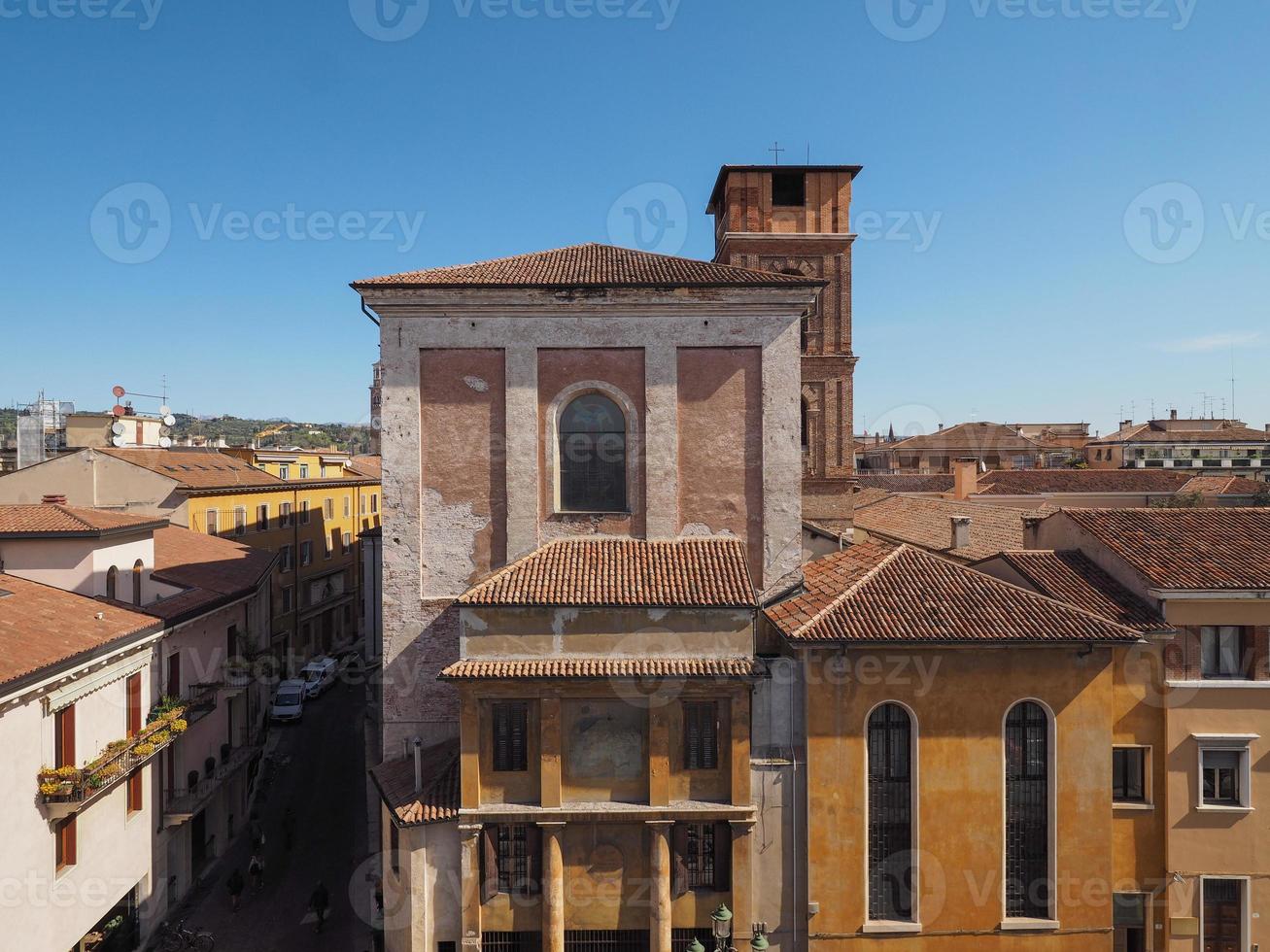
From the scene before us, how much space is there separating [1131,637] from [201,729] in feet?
69.7

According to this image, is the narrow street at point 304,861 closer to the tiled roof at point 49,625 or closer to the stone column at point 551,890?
the stone column at point 551,890

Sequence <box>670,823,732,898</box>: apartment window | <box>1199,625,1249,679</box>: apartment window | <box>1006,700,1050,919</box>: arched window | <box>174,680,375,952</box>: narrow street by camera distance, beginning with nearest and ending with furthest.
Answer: <box>670,823,732,898</box>: apartment window, <box>1006,700,1050,919</box>: arched window, <box>1199,625,1249,679</box>: apartment window, <box>174,680,375,952</box>: narrow street

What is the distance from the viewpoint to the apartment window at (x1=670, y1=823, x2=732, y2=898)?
1409 centimetres

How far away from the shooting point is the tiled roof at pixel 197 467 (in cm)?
3136

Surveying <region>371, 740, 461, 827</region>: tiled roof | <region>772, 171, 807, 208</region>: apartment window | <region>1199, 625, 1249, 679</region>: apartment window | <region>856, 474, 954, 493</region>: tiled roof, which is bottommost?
<region>371, 740, 461, 827</region>: tiled roof

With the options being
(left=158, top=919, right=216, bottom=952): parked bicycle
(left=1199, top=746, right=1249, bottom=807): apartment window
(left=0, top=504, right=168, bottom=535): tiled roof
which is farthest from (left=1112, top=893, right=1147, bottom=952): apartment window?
(left=0, top=504, right=168, bottom=535): tiled roof

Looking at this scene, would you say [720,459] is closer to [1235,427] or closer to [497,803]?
[497,803]

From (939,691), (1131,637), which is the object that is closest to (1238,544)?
(1131,637)

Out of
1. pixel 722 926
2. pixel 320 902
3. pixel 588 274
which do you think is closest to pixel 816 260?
pixel 588 274

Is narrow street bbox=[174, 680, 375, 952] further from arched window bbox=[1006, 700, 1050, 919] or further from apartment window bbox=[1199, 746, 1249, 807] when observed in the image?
apartment window bbox=[1199, 746, 1249, 807]

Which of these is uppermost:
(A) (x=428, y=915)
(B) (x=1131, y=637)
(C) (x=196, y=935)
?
(B) (x=1131, y=637)

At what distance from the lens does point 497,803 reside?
13859 mm

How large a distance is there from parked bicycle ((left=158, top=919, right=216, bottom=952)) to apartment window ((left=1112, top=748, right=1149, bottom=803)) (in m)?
18.8

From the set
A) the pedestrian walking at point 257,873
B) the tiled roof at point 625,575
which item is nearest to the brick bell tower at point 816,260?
the tiled roof at point 625,575
